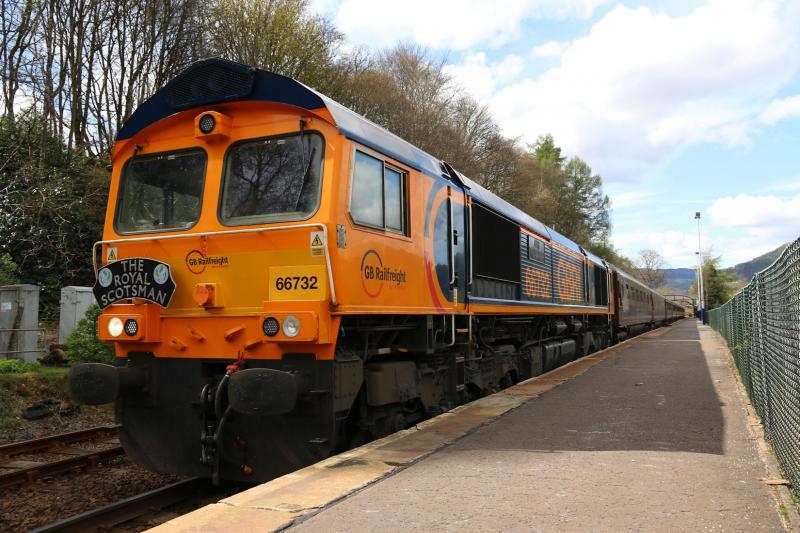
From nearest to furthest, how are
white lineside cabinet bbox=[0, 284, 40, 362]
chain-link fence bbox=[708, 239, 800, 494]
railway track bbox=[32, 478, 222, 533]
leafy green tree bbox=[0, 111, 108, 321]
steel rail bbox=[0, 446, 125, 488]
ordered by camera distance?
chain-link fence bbox=[708, 239, 800, 494] < railway track bbox=[32, 478, 222, 533] < steel rail bbox=[0, 446, 125, 488] < white lineside cabinet bbox=[0, 284, 40, 362] < leafy green tree bbox=[0, 111, 108, 321]

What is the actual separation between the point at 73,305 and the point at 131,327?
9919 millimetres

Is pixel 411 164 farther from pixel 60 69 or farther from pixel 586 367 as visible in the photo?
pixel 60 69

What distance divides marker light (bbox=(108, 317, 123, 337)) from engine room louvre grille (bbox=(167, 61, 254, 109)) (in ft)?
6.96

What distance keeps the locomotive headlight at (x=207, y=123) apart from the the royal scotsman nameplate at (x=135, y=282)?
131 centimetres

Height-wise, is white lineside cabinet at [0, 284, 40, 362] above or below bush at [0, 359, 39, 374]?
above

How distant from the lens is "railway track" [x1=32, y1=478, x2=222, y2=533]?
5.01m

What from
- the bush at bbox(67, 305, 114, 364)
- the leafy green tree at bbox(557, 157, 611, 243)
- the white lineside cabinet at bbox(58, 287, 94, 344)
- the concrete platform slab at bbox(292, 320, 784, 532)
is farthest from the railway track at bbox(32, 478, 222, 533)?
the leafy green tree at bbox(557, 157, 611, 243)

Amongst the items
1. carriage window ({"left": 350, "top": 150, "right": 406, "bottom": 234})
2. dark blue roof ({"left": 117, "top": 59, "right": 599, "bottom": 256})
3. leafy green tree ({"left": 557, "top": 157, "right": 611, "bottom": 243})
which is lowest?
carriage window ({"left": 350, "top": 150, "right": 406, "bottom": 234})

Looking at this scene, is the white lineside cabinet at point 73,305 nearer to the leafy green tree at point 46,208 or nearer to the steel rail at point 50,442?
the leafy green tree at point 46,208

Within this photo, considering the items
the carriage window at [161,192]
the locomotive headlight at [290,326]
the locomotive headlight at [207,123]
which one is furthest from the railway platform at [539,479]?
the locomotive headlight at [207,123]

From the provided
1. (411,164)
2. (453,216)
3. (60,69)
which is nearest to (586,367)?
(453,216)

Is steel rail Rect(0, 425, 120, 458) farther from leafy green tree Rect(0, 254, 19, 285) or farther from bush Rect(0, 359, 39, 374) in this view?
leafy green tree Rect(0, 254, 19, 285)

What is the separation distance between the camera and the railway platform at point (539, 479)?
3.90 m

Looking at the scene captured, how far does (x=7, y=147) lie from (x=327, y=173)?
1771 cm
